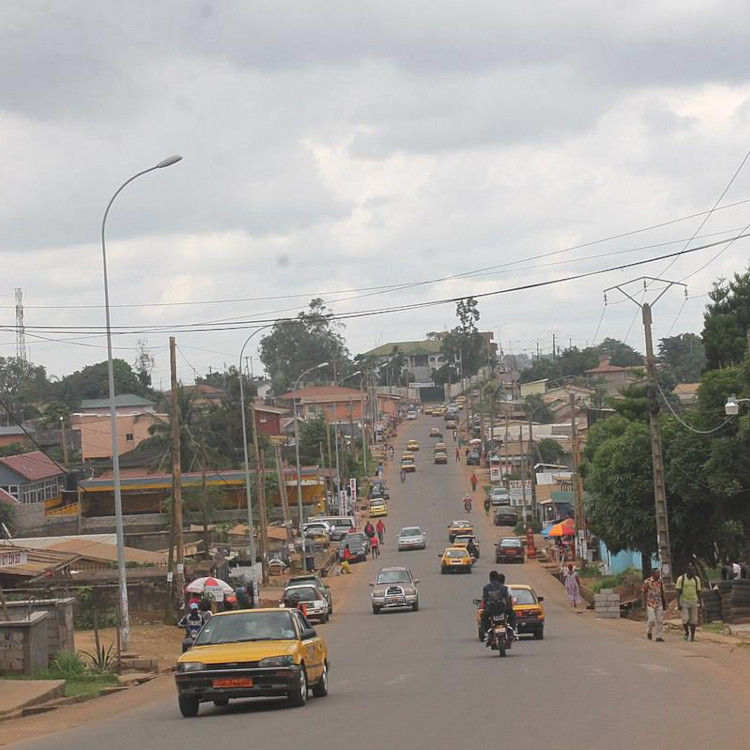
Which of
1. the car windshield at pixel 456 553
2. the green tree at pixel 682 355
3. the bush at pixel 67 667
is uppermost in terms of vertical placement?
the green tree at pixel 682 355

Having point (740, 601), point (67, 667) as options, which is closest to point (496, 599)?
point (67, 667)

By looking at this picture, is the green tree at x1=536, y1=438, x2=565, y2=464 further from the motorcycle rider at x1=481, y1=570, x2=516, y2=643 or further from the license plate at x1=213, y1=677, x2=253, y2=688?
the license plate at x1=213, y1=677, x2=253, y2=688

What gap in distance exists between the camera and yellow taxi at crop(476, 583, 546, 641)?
96.7ft

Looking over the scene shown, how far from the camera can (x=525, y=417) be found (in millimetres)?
150625

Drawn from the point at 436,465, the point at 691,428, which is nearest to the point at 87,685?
the point at 691,428

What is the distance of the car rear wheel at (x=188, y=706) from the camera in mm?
15445

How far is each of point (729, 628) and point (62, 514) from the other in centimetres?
6427

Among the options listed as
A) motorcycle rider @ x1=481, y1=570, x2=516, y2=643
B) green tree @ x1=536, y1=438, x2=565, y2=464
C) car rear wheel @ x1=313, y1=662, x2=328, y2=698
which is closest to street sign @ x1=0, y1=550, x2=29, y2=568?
motorcycle rider @ x1=481, y1=570, x2=516, y2=643

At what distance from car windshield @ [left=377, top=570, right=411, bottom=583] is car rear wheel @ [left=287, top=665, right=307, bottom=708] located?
88.2 feet

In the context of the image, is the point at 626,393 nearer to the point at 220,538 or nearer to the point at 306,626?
the point at 220,538

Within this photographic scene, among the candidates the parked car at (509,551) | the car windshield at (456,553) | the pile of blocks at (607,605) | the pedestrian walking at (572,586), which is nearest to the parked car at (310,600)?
the pile of blocks at (607,605)

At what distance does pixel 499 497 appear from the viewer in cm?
9381

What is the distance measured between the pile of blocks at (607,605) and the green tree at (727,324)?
662 inches

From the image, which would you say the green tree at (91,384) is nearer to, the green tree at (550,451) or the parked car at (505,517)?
the green tree at (550,451)
